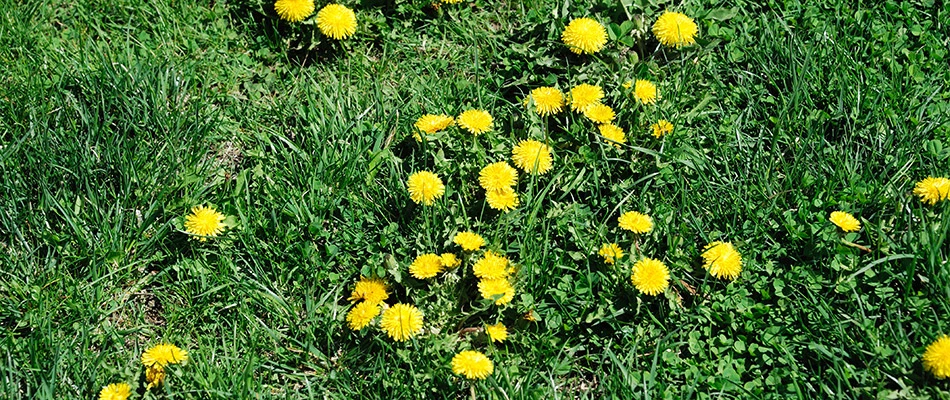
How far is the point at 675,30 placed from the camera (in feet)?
11.7

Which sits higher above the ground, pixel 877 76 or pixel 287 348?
pixel 877 76

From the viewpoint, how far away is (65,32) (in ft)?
12.9

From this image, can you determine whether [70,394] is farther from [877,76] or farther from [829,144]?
[877,76]

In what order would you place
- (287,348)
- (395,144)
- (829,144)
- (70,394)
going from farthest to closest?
(395,144), (829,144), (287,348), (70,394)

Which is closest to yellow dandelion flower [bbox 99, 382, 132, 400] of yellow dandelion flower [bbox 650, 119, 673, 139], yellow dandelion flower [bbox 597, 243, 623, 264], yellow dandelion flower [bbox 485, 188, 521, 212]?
yellow dandelion flower [bbox 485, 188, 521, 212]

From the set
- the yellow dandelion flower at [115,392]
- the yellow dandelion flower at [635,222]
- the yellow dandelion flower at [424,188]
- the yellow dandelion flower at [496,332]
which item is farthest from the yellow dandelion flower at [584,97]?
the yellow dandelion flower at [115,392]

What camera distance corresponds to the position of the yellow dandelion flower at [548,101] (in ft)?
11.2

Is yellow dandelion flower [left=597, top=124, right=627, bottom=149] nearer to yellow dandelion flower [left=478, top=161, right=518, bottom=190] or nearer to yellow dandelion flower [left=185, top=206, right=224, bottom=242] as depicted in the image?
yellow dandelion flower [left=478, top=161, right=518, bottom=190]

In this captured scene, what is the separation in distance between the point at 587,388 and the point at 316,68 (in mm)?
1743

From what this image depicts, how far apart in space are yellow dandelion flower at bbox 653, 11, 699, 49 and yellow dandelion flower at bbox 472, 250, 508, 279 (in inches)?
45.5

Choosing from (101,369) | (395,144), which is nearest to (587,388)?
(395,144)

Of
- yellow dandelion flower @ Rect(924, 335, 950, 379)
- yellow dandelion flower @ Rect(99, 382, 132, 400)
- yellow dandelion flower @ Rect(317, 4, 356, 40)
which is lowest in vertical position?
yellow dandelion flower @ Rect(924, 335, 950, 379)

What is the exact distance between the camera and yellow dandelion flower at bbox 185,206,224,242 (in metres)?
3.20

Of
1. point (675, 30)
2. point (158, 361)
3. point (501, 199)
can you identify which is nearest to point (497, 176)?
point (501, 199)
